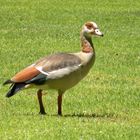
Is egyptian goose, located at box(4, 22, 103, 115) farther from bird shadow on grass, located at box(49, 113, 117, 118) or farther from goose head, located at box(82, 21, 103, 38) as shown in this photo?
goose head, located at box(82, 21, 103, 38)

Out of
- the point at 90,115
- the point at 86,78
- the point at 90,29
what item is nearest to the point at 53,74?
the point at 90,115

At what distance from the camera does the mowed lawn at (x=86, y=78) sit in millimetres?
8875

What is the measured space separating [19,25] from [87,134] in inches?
602

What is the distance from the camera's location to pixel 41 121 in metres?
9.30

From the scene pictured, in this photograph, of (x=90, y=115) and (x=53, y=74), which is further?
(x=90, y=115)

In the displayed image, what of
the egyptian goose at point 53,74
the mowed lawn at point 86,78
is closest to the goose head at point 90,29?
the egyptian goose at point 53,74

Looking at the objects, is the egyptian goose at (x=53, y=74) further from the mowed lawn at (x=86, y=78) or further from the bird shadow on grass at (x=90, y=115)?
the mowed lawn at (x=86, y=78)

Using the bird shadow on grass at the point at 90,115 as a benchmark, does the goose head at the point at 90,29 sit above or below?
above

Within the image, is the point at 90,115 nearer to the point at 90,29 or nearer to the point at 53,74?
the point at 53,74

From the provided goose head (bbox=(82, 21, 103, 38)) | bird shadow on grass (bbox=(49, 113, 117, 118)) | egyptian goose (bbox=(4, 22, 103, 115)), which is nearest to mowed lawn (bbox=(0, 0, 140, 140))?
bird shadow on grass (bbox=(49, 113, 117, 118))

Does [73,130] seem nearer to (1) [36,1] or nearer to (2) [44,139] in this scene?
(2) [44,139]

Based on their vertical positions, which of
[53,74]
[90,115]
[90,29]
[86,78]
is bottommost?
[86,78]

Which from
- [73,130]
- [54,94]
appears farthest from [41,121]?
[54,94]

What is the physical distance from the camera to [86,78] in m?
14.2
